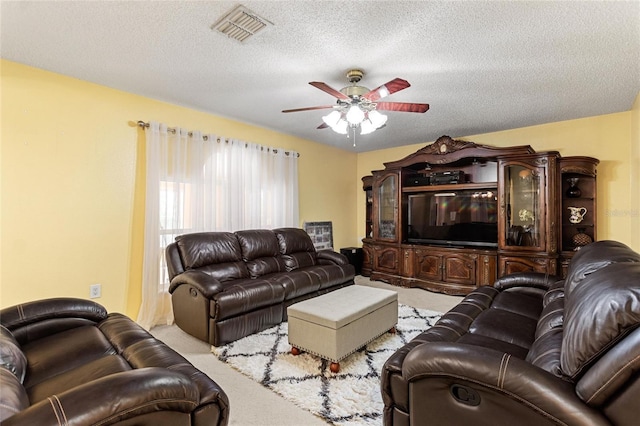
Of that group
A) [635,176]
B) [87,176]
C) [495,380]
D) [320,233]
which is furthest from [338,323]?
[635,176]

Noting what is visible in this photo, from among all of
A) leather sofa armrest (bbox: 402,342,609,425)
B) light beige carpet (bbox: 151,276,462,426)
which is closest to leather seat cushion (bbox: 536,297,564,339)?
leather sofa armrest (bbox: 402,342,609,425)

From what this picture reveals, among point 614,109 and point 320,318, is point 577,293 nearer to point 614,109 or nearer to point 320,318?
point 320,318

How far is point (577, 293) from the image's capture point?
1.41m

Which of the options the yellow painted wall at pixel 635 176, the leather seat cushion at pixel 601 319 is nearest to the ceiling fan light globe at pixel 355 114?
the leather seat cushion at pixel 601 319

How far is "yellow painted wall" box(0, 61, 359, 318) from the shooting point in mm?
2586

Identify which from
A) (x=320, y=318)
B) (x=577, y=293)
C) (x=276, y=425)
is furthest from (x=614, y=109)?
(x=276, y=425)

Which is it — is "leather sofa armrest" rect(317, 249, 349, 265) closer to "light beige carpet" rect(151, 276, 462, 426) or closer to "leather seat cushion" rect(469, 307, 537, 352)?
"light beige carpet" rect(151, 276, 462, 426)

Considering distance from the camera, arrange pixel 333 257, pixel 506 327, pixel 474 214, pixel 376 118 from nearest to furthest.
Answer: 1. pixel 506 327
2. pixel 376 118
3. pixel 333 257
4. pixel 474 214

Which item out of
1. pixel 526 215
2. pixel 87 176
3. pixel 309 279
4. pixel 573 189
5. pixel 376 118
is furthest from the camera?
pixel 526 215

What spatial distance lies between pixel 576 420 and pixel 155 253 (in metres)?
3.56

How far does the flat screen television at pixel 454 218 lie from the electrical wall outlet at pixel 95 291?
4.31 meters

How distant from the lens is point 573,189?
4.02 m

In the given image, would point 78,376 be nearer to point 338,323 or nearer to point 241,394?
point 241,394

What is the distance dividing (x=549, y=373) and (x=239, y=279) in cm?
288
